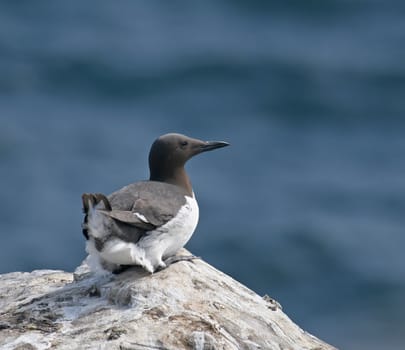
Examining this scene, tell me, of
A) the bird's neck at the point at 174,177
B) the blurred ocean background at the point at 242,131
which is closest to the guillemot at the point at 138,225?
the bird's neck at the point at 174,177

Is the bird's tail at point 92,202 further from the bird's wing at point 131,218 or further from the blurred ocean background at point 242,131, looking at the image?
the blurred ocean background at point 242,131

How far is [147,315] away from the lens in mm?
7273

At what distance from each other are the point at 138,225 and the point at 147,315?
75 cm

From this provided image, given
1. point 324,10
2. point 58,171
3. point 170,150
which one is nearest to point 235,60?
point 324,10

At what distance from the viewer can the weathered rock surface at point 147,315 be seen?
7102 mm

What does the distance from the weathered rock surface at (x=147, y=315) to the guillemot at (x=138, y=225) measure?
0.41 feet

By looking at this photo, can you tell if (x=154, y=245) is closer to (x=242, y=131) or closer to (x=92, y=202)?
(x=92, y=202)

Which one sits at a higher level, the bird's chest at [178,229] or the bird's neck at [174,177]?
the bird's neck at [174,177]

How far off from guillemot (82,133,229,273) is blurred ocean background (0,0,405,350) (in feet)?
23.5

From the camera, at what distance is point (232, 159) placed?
60.3ft

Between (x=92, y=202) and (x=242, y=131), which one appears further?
(x=242, y=131)

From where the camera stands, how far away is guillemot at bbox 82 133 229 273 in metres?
7.75

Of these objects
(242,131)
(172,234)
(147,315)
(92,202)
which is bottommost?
(147,315)

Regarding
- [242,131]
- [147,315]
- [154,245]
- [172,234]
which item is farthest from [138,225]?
[242,131]
